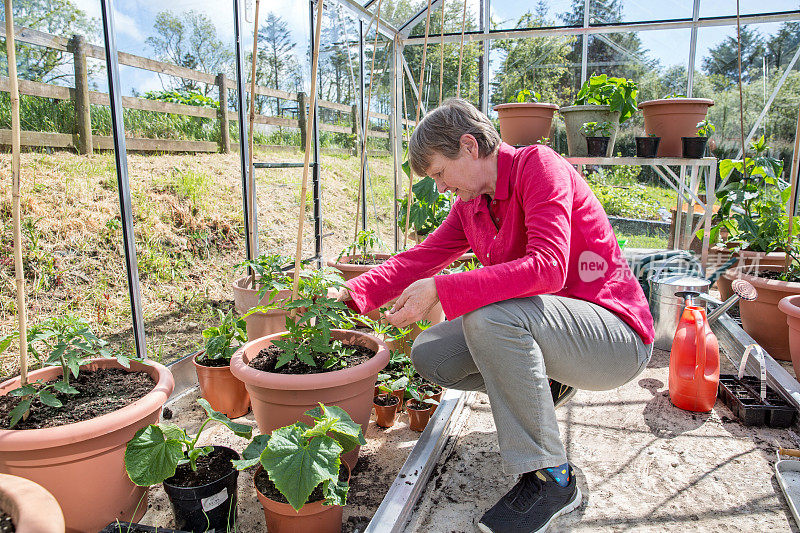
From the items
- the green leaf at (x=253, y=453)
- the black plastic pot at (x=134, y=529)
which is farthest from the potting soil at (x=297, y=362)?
the black plastic pot at (x=134, y=529)

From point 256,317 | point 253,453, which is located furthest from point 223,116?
point 253,453

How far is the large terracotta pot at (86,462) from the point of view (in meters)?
1.18

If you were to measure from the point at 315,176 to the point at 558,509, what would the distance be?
2.55m

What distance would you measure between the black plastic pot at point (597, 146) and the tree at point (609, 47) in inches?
53.8

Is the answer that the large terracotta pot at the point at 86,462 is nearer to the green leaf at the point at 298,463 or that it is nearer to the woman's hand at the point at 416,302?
the green leaf at the point at 298,463

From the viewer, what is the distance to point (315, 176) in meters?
3.38

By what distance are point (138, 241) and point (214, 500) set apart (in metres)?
2.46

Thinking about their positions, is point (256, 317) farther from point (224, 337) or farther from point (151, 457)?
point (151, 457)

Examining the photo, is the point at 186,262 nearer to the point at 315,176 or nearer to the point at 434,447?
the point at 315,176

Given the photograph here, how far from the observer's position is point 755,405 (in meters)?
1.91

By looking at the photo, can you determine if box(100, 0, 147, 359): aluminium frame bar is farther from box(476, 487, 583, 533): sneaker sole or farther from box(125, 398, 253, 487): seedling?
box(476, 487, 583, 533): sneaker sole

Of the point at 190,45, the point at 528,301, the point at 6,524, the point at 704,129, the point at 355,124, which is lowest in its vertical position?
the point at 6,524

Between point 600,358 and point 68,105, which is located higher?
point 68,105

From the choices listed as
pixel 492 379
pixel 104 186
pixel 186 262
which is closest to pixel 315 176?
pixel 186 262
